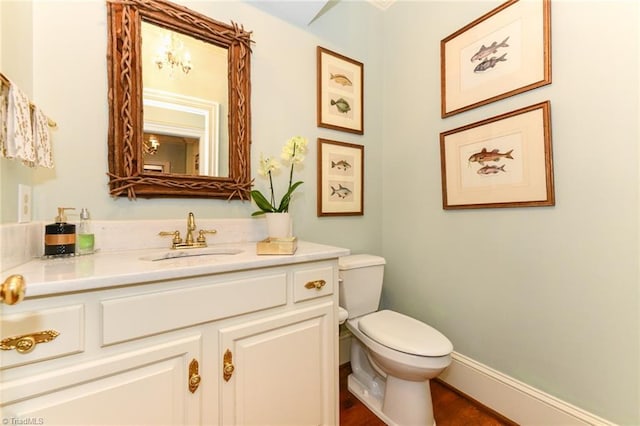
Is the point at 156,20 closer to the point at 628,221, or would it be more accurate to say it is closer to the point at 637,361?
the point at 628,221

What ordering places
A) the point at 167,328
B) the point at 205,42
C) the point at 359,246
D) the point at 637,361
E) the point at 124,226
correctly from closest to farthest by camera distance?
the point at 167,328, the point at 637,361, the point at 124,226, the point at 205,42, the point at 359,246

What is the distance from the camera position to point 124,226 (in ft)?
3.72

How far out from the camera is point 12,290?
0.43 m

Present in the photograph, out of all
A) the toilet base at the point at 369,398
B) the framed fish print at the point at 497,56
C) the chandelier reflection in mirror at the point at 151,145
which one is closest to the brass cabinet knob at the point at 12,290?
the chandelier reflection in mirror at the point at 151,145

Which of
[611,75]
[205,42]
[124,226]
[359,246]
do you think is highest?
[205,42]

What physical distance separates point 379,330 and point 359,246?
656 millimetres

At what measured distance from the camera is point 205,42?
4.41 feet

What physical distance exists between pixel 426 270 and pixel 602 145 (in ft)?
3.41

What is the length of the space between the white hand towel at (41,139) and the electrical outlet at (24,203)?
0.12 m

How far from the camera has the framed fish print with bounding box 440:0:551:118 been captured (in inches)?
48.6

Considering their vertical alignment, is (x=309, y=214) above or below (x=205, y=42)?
below

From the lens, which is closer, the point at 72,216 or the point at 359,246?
the point at 72,216

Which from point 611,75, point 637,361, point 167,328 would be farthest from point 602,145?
point 167,328

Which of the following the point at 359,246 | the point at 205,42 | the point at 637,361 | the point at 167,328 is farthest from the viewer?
the point at 359,246
